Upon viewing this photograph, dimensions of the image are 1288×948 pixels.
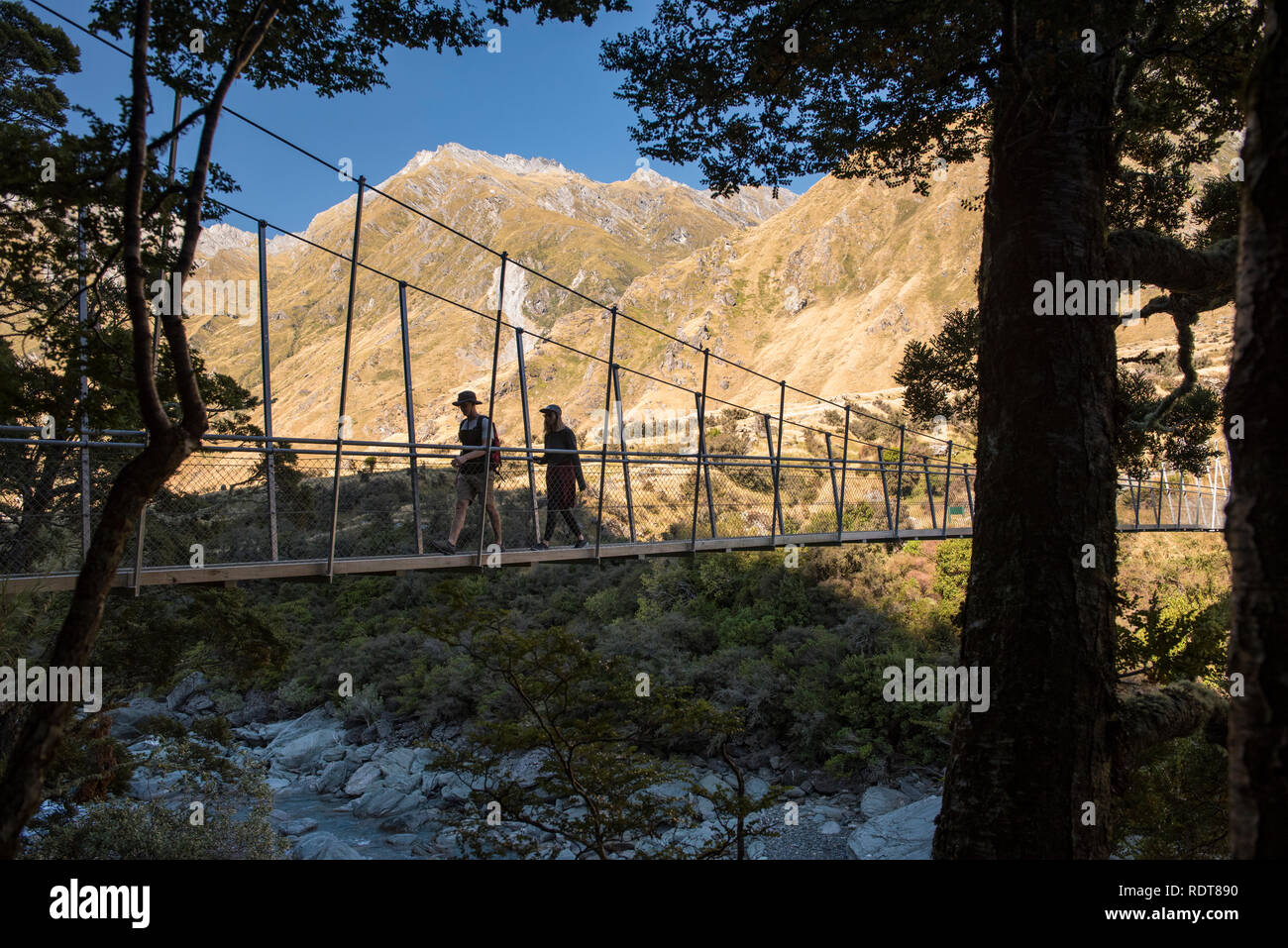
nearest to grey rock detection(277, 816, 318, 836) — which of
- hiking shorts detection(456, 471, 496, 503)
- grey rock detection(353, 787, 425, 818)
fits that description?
grey rock detection(353, 787, 425, 818)

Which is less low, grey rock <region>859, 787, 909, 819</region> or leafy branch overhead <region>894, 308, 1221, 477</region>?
leafy branch overhead <region>894, 308, 1221, 477</region>

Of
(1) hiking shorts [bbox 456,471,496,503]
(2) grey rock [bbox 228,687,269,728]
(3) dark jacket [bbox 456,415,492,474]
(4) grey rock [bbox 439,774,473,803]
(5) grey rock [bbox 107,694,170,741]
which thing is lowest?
(4) grey rock [bbox 439,774,473,803]

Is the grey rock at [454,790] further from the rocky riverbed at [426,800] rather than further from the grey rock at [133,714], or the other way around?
the grey rock at [133,714]

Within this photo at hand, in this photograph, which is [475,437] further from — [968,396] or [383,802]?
[383,802]

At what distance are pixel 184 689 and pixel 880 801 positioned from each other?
41.0ft

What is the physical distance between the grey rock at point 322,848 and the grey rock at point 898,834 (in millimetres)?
5562

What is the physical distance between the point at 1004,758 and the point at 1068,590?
565 millimetres

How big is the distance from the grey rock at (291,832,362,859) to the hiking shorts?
231 inches

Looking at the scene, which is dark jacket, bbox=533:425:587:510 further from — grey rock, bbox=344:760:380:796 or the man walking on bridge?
grey rock, bbox=344:760:380:796

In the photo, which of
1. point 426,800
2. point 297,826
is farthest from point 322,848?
point 426,800

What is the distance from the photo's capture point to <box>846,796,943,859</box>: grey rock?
861cm

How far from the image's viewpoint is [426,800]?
34.2ft
